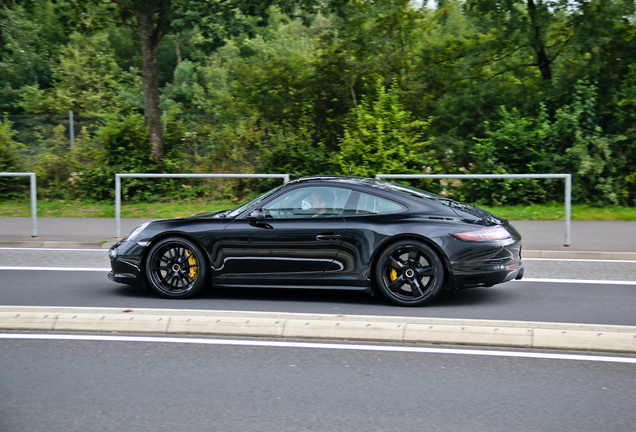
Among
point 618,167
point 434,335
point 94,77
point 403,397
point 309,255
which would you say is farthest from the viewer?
point 94,77

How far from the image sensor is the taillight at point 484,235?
717cm

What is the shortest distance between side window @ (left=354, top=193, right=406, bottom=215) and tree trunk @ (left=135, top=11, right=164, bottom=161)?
12.4 meters

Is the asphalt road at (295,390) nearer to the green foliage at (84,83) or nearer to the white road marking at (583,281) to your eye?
the white road marking at (583,281)

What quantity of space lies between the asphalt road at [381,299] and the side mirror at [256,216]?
2.87 ft

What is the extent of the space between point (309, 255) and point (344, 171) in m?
9.70

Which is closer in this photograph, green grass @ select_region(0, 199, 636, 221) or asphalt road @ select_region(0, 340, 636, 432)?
asphalt road @ select_region(0, 340, 636, 432)

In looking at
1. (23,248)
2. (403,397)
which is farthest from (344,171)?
(403,397)

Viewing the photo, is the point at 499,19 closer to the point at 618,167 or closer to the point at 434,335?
the point at 618,167

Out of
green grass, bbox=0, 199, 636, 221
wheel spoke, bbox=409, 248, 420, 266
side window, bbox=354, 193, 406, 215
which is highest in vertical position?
side window, bbox=354, 193, 406, 215

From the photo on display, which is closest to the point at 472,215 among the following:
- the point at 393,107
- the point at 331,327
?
the point at 331,327

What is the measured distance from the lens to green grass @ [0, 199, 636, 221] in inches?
571

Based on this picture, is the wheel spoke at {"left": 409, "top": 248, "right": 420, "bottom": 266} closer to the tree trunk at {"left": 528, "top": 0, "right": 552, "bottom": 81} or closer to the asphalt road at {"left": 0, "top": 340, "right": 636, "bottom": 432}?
the asphalt road at {"left": 0, "top": 340, "right": 636, "bottom": 432}

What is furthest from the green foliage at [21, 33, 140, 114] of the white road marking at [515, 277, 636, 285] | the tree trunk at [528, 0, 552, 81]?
the white road marking at [515, 277, 636, 285]

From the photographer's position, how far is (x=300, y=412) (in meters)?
4.53
